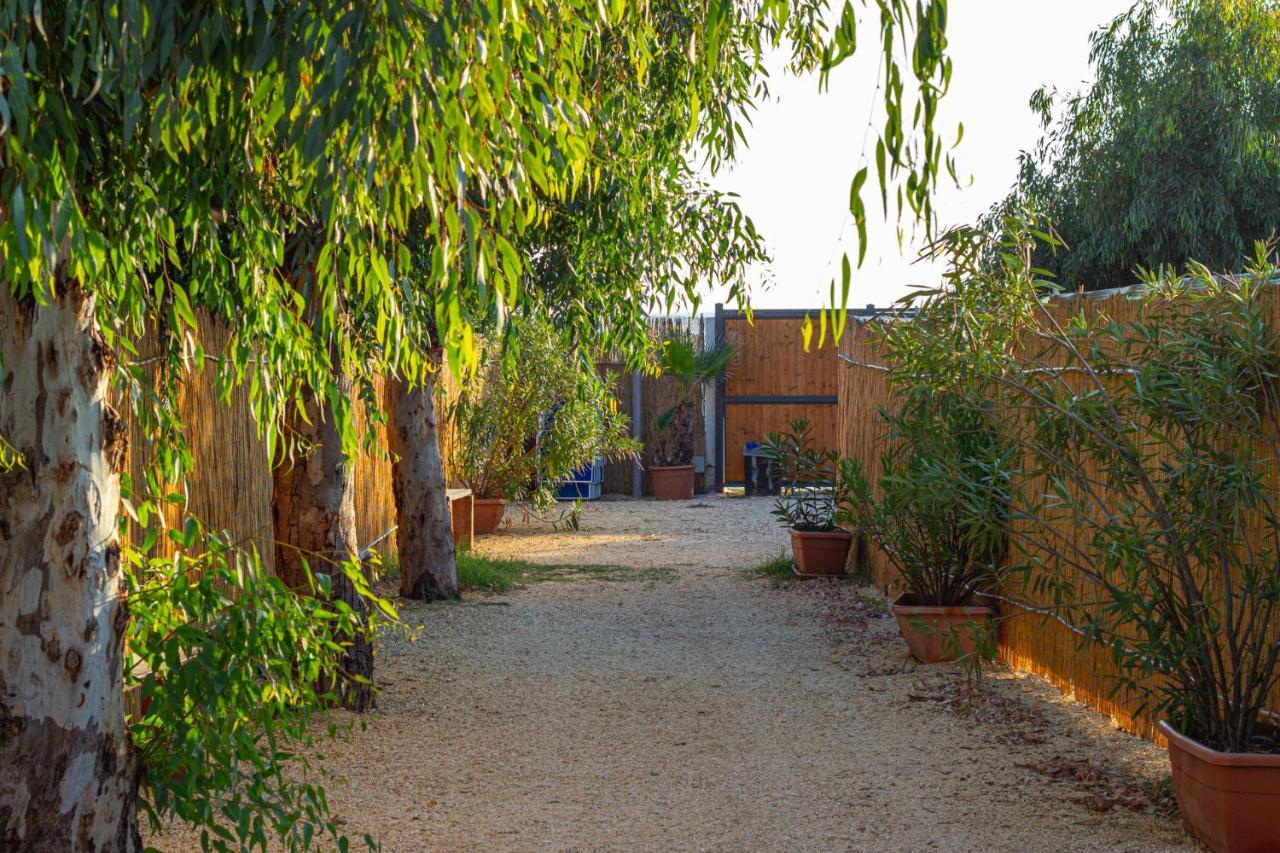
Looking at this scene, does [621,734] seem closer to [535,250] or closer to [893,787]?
[893,787]

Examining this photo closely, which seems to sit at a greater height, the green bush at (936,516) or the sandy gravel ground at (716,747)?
the green bush at (936,516)

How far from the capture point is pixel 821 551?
379 inches

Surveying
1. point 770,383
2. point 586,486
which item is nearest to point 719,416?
point 770,383

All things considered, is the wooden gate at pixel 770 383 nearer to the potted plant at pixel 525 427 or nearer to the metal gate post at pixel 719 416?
the metal gate post at pixel 719 416

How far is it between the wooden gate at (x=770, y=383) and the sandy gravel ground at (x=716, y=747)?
871 cm

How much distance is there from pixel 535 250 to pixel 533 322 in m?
5.38

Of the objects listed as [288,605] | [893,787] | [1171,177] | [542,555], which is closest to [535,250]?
[893,787]

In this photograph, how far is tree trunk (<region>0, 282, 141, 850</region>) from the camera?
282 centimetres

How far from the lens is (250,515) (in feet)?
18.8

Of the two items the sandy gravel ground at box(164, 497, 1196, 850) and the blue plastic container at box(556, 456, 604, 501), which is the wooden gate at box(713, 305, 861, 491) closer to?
the blue plastic container at box(556, 456, 604, 501)

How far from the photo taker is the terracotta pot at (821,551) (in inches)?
378

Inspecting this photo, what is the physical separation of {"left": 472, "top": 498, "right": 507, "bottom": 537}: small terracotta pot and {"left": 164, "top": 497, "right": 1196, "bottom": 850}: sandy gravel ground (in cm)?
407

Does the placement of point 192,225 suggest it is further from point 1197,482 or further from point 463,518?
point 463,518

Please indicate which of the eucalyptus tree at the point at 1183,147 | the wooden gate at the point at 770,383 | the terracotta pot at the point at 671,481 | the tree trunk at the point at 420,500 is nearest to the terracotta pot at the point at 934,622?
the tree trunk at the point at 420,500
